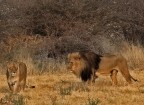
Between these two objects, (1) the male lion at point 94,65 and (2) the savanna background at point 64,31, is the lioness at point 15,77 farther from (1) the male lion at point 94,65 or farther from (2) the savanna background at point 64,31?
(2) the savanna background at point 64,31

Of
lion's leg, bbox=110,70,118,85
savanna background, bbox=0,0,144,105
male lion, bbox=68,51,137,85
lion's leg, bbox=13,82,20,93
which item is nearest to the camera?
lion's leg, bbox=13,82,20,93

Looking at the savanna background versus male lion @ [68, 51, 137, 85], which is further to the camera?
the savanna background

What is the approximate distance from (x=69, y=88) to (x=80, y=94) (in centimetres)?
83

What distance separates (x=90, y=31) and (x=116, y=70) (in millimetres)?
9304

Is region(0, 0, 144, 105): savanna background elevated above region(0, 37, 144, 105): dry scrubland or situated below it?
above

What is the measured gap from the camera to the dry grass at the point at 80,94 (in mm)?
10344

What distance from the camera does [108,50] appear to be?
68.9ft

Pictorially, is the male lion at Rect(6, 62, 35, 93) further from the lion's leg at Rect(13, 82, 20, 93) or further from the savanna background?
the savanna background

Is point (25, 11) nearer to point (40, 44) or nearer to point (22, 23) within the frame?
point (22, 23)

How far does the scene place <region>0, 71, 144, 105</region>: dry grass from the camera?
33.9 feet

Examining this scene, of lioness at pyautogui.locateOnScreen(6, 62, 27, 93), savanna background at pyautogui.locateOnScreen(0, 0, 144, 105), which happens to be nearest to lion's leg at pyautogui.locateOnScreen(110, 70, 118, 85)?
savanna background at pyautogui.locateOnScreen(0, 0, 144, 105)

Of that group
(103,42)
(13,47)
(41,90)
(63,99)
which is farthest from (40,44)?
(63,99)

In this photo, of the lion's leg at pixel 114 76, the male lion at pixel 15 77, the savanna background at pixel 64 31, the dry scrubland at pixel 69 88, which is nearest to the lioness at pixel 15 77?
the male lion at pixel 15 77

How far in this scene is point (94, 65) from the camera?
44.6 ft
